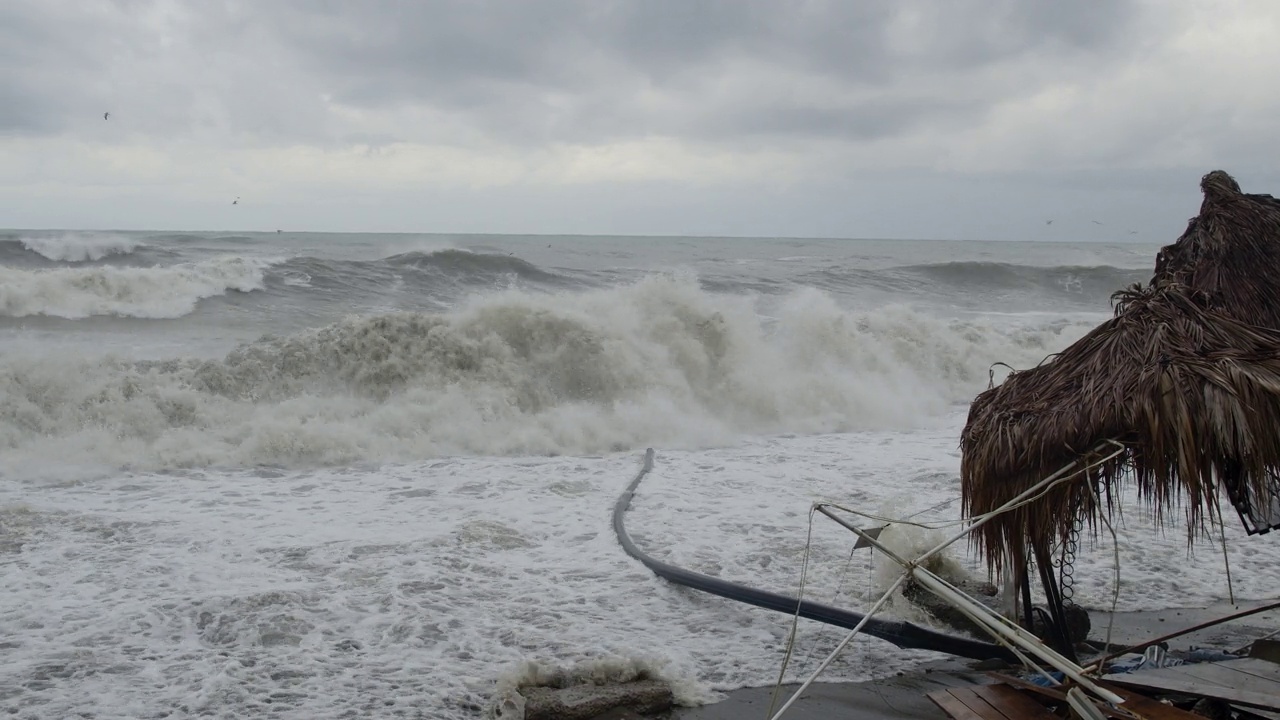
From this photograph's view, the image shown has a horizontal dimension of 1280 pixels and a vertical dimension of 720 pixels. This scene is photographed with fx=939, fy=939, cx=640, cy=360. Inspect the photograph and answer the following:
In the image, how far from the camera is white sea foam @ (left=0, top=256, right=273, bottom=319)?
15.3 m

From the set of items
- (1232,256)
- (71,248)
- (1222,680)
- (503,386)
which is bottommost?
A: (503,386)

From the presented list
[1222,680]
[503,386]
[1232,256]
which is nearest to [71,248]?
[503,386]

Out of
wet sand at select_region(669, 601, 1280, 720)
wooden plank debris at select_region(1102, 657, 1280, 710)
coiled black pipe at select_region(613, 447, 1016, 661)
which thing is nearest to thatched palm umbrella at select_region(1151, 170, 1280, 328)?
wooden plank debris at select_region(1102, 657, 1280, 710)

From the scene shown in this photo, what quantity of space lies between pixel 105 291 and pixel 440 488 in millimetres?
10846

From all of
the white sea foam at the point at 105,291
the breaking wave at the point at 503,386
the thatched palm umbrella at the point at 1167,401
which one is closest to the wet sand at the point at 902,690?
the thatched palm umbrella at the point at 1167,401

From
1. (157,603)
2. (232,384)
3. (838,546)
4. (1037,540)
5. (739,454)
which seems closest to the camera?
(1037,540)

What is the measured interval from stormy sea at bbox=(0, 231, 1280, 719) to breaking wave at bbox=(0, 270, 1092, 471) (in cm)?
5

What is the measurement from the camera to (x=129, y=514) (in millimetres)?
7738

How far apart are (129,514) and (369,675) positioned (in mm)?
4034

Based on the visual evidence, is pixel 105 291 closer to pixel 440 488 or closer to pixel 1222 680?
pixel 440 488

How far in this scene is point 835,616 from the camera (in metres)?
5.29

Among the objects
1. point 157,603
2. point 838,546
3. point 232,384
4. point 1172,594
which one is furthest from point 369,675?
point 232,384

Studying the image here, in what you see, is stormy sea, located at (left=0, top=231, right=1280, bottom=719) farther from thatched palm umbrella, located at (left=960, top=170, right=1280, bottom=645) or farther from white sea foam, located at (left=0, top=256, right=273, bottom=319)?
thatched palm umbrella, located at (left=960, top=170, right=1280, bottom=645)

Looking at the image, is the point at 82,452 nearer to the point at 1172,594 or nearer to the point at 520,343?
the point at 520,343
